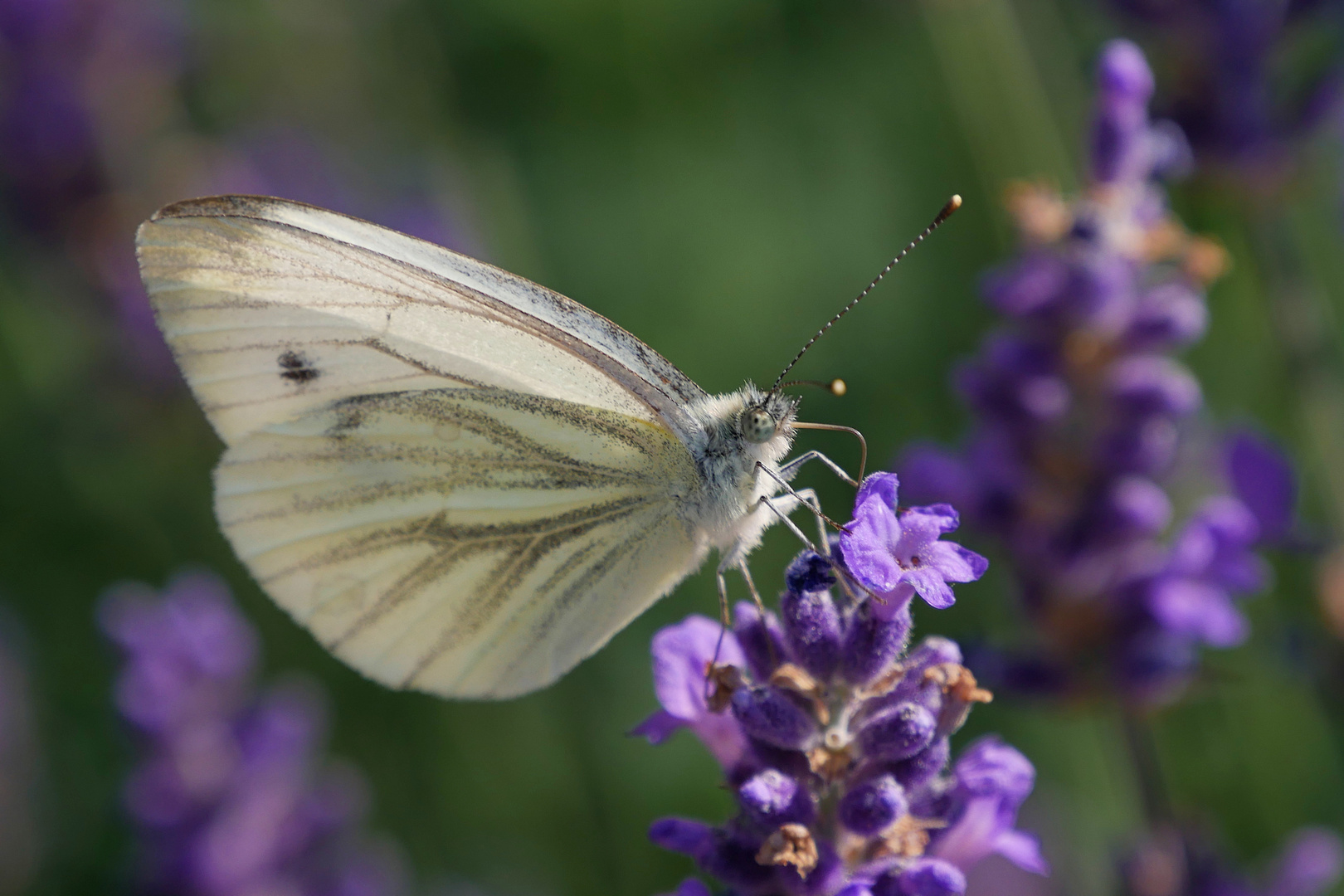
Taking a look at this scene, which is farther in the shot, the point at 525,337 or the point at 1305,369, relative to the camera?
the point at 1305,369

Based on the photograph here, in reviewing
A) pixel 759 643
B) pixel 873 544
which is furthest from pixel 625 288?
pixel 873 544

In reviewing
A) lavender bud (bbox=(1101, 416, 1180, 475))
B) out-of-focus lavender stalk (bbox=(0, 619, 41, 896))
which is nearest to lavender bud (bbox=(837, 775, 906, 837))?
lavender bud (bbox=(1101, 416, 1180, 475))

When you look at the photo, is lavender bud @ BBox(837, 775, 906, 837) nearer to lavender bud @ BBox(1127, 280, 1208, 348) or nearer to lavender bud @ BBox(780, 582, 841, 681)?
lavender bud @ BBox(780, 582, 841, 681)

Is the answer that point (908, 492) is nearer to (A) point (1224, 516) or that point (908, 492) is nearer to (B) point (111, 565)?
(A) point (1224, 516)

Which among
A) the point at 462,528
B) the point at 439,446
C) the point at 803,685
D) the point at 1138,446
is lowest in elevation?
the point at 462,528

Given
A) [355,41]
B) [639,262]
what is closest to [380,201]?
[355,41]

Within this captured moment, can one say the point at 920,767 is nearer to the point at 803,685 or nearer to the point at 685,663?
the point at 803,685
